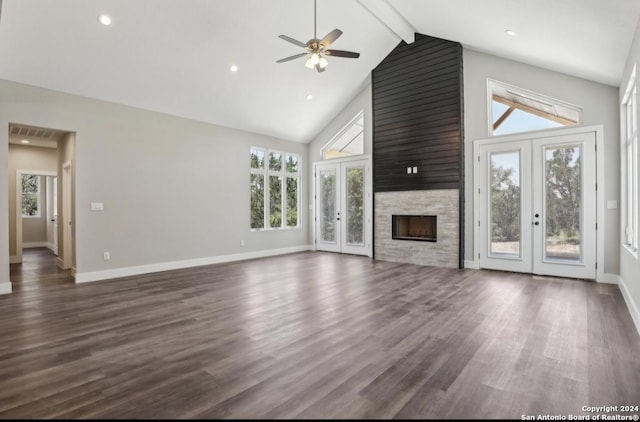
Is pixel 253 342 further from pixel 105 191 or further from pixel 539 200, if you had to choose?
pixel 539 200

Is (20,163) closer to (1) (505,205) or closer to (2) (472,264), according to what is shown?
(2) (472,264)

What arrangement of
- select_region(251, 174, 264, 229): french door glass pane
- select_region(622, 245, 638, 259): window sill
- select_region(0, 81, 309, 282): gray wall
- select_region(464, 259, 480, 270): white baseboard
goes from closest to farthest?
select_region(622, 245, 638, 259): window sill → select_region(0, 81, 309, 282): gray wall → select_region(464, 259, 480, 270): white baseboard → select_region(251, 174, 264, 229): french door glass pane

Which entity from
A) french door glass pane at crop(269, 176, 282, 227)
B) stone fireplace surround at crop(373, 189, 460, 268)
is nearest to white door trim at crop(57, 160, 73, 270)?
french door glass pane at crop(269, 176, 282, 227)

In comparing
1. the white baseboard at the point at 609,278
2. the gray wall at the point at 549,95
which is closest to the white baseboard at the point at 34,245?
the gray wall at the point at 549,95

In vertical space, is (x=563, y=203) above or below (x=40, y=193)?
below

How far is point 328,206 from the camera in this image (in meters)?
9.02

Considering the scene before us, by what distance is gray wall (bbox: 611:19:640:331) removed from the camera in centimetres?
335

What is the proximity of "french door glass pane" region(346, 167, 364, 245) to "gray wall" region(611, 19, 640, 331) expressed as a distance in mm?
4860

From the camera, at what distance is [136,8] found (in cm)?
441

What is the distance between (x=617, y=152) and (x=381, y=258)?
4563mm

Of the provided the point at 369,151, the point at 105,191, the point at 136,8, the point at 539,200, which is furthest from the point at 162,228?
the point at 539,200

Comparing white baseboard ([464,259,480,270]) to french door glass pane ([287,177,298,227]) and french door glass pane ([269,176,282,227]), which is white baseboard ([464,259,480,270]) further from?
french door glass pane ([269,176,282,227])

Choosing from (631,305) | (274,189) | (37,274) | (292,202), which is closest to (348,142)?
(292,202)

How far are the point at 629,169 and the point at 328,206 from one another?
239 inches
